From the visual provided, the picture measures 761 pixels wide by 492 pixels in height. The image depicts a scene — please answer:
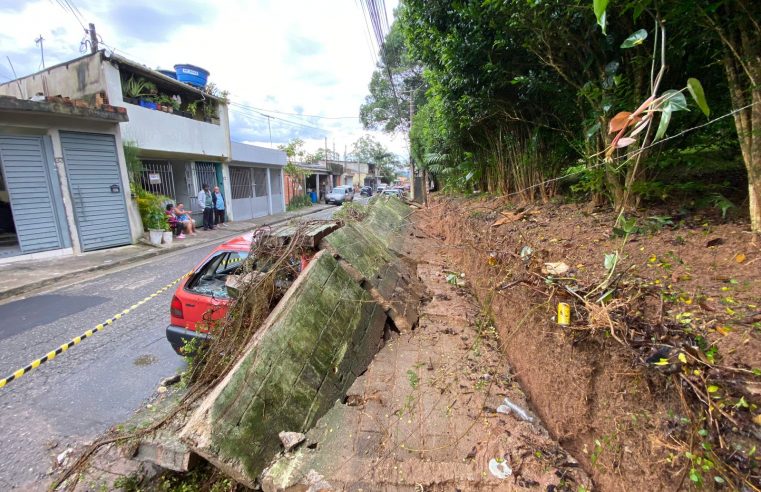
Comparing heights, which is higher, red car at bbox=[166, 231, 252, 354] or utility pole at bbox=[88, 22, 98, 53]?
utility pole at bbox=[88, 22, 98, 53]

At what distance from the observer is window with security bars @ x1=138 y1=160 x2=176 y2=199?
11.1m

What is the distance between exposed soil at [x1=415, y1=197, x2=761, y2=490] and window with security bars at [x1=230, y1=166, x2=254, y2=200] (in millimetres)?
15165

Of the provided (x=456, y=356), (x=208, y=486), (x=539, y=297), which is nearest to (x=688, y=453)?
(x=539, y=297)

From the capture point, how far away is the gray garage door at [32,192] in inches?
281

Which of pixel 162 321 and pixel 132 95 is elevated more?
pixel 132 95

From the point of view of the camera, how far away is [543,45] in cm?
371

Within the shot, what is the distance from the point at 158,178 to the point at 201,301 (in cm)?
1035

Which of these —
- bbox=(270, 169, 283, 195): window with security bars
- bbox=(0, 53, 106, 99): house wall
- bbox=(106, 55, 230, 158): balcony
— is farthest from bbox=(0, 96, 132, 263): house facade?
bbox=(270, 169, 283, 195): window with security bars

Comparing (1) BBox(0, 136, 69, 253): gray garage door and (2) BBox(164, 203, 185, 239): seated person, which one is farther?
(2) BBox(164, 203, 185, 239): seated person

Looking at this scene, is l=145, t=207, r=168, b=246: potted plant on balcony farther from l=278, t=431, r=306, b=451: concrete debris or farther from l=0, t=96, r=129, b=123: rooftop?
Answer: l=278, t=431, r=306, b=451: concrete debris

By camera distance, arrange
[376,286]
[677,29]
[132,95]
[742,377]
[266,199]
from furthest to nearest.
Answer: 1. [266,199]
2. [132,95]
3. [376,286]
4. [677,29]
5. [742,377]

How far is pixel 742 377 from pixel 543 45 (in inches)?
146

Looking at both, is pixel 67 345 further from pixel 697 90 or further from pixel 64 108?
pixel 64 108

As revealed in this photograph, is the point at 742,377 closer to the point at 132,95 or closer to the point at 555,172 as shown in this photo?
the point at 555,172
